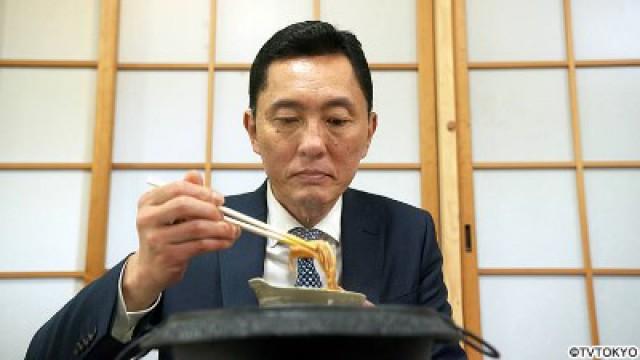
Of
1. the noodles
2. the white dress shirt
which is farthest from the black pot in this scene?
the white dress shirt

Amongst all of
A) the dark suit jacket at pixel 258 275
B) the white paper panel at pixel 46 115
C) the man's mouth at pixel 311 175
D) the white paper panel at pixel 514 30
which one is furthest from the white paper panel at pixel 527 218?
the white paper panel at pixel 46 115

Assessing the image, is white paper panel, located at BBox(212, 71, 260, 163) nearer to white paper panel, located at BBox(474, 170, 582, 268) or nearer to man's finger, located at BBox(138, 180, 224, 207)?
white paper panel, located at BBox(474, 170, 582, 268)

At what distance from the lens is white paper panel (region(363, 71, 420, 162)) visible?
2.16 m

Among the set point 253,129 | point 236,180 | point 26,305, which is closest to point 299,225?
point 253,129

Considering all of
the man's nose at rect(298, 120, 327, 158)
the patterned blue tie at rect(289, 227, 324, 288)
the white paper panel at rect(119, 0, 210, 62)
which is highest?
the white paper panel at rect(119, 0, 210, 62)

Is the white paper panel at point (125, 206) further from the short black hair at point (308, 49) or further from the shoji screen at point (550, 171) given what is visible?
the shoji screen at point (550, 171)

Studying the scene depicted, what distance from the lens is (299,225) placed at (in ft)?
4.53

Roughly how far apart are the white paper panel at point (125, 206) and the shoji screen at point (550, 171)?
123cm

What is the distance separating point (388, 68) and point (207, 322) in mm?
1842

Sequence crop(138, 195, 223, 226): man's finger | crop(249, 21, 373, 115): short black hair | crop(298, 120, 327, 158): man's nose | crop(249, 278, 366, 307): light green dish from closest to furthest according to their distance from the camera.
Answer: crop(249, 278, 366, 307): light green dish → crop(138, 195, 223, 226): man's finger → crop(298, 120, 327, 158): man's nose → crop(249, 21, 373, 115): short black hair

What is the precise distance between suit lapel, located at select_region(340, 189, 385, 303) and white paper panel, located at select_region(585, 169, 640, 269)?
1.14 metres

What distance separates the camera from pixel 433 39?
2205 mm

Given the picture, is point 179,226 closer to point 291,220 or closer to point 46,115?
point 291,220

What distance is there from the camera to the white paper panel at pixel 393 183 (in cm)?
213
